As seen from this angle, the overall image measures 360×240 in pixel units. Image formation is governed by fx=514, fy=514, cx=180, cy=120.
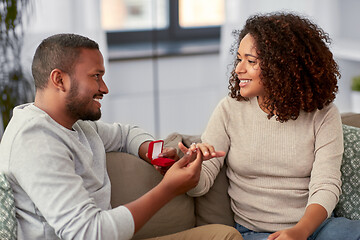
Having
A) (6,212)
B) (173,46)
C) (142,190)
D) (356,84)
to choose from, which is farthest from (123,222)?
(356,84)

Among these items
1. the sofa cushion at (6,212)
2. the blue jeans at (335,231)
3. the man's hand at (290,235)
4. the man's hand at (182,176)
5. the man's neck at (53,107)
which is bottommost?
the blue jeans at (335,231)

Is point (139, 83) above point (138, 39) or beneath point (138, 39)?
beneath

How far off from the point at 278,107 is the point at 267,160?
0.59 feet

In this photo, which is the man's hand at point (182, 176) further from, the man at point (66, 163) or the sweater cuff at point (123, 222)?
the sweater cuff at point (123, 222)

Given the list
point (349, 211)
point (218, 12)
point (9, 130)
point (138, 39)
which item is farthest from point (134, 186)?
point (218, 12)

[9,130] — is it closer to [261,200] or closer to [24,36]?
[261,200]

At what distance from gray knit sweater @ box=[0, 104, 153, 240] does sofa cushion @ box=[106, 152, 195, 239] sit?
229mm

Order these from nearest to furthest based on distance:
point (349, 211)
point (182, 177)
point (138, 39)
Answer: point (182, 177), point (349, 211), point (138, 39)

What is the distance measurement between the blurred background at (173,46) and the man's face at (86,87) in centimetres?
188

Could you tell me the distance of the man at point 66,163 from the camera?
4.19ft

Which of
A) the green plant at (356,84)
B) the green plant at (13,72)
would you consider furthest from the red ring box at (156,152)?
the green plant at (356,84)

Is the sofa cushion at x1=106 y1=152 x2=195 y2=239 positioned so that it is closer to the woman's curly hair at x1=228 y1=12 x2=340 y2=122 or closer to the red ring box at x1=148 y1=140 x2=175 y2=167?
the red ring box at x1=148 y1=140 x2=175 y2=167

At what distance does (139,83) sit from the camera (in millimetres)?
3699

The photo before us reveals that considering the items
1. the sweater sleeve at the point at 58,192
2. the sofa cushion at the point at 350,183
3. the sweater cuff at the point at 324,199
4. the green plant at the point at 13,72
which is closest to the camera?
the sweater sleeve at the point at 58,192
